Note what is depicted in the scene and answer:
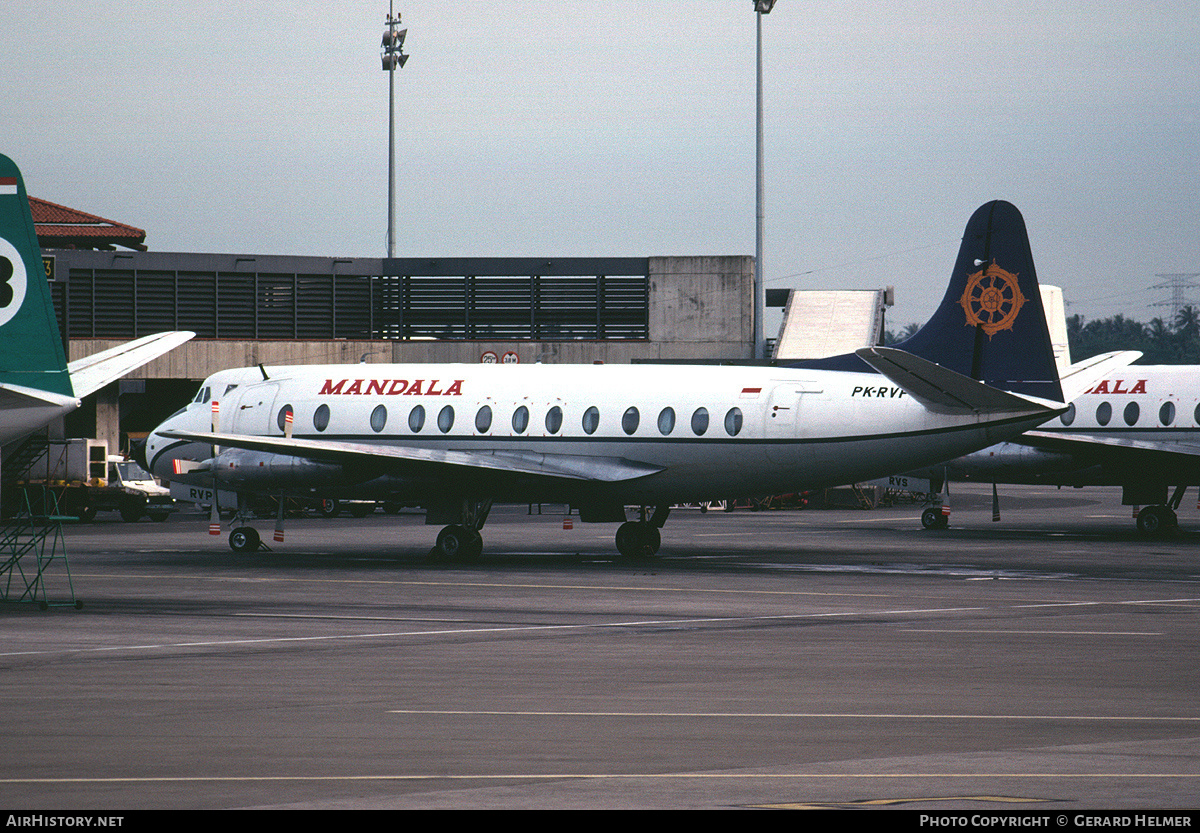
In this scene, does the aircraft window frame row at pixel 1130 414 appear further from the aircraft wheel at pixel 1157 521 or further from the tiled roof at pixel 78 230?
the tiled roof at pixel 78 230

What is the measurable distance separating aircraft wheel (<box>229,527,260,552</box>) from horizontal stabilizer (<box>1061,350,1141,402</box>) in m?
19.3

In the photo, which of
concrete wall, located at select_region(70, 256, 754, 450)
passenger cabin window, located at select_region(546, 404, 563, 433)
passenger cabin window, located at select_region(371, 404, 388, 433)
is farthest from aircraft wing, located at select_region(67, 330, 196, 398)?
concrete wall, located at select_region(70, 256, 754, 450)

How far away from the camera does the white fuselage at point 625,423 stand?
3019 centimetres

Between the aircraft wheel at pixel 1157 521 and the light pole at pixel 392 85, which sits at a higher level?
the light pole at pixel 392 85

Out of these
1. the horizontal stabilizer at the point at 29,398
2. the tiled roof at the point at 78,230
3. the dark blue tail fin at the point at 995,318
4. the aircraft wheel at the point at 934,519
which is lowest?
the aircraft wheel at the point at 934,519

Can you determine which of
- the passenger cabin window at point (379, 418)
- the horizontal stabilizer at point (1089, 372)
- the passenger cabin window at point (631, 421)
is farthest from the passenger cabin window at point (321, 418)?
the horizontal stabilizer at point (1089, 372)

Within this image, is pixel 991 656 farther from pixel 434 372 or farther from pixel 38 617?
pixel 434 372

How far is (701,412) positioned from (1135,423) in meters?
15.3

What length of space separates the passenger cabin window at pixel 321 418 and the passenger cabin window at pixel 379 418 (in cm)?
119

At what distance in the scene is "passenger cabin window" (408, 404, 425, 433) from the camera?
33.8 metres

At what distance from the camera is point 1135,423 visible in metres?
40.6

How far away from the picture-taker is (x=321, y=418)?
34594 mm

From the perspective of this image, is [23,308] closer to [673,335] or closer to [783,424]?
[783,424]

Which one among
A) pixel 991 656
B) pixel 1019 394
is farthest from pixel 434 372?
pixel 991 656
